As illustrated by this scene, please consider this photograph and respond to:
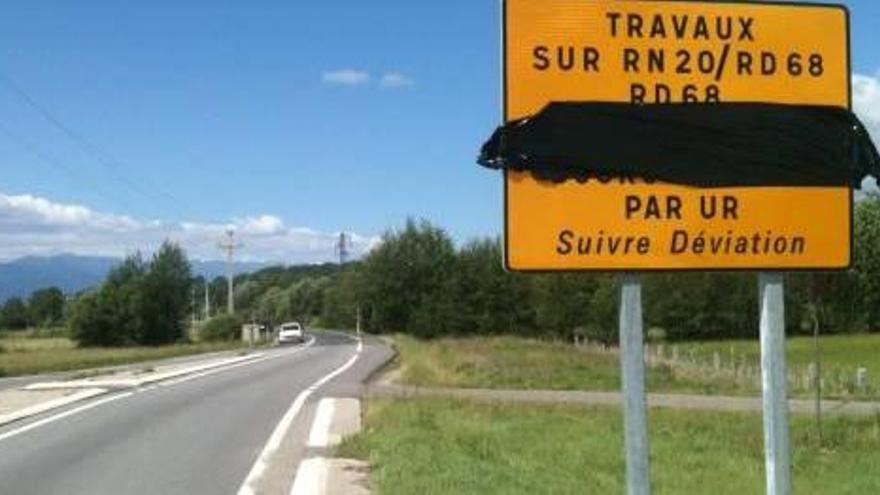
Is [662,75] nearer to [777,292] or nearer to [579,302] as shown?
[777,292]

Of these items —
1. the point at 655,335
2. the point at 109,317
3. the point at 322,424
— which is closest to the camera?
the point at 322,424

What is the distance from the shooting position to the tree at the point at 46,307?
19450 cm

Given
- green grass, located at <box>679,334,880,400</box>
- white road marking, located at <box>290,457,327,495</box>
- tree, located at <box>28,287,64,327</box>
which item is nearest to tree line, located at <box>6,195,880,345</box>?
green grass, located at <box>679,334,880,400</box>

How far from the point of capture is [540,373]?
130 feet

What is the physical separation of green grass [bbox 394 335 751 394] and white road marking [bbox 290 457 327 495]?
19.1 meters

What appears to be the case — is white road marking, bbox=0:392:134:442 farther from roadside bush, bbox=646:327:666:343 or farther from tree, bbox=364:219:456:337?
tree, bbox=364:219:456:337

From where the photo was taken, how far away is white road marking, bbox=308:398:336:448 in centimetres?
1673

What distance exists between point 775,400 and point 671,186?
79cm

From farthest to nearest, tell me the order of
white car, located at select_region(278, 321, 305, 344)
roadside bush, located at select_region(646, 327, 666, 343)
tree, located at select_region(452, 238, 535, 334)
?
1. tree, located at select_region(452, 238, 535, 334)
2. white car, located at select_region(278, 321, 305, 344)
3. roadside bush, located at select_region(646, 327, 666, 343)

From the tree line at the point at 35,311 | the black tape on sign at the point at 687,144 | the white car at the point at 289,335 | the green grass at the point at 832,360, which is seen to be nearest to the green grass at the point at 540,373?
the green grass at the point at 832,360

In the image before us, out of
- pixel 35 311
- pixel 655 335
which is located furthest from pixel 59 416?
pixel 35 311

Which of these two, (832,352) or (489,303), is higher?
(489,303)

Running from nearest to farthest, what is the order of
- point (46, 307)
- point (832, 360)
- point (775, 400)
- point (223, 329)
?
point (775, 400), point (832, 360), point (223, 329), point (46, 307)

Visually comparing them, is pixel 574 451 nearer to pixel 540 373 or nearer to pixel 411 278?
pixel 540 373
